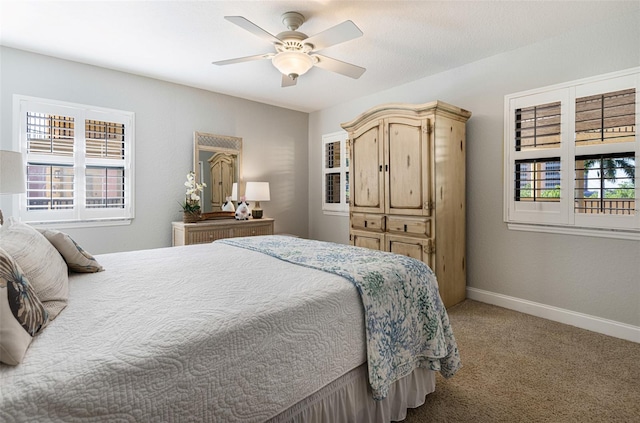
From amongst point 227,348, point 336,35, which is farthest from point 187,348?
point 336,35

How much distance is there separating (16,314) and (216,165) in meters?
3.76

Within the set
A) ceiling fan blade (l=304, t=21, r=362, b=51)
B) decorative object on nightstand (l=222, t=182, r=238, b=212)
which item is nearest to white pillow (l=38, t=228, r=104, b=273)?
ceiling fan blade (l=304, t=21, r=362, b=51)

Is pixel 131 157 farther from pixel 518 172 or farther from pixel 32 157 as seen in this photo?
pixel 518 172

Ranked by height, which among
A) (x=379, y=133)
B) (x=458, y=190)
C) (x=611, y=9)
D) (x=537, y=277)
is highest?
(x=611, y=9)

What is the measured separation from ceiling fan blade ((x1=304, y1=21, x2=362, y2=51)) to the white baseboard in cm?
289

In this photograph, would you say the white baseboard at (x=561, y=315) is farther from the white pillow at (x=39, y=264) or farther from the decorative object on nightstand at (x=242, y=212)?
the white pillow at (x=39, y=264)

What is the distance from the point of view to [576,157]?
287cm

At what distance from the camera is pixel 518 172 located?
3.27m

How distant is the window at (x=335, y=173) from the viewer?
16.6ft

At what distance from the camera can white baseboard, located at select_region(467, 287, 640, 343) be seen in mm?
2662

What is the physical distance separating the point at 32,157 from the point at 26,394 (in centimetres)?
348

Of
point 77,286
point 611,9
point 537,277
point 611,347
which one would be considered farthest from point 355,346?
point 611,9

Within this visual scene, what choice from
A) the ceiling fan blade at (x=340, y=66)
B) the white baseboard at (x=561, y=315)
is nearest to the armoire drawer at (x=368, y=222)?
the white baseboard at (x=561, y=315)

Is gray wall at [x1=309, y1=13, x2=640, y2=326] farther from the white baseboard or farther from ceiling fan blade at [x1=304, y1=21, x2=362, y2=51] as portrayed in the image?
ceiling fan blade at [x1=304, y1=21, x2=362, y2=51]
